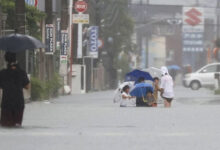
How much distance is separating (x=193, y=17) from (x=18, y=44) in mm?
114667

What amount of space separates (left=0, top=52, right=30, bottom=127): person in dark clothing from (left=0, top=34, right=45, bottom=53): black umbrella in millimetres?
1116

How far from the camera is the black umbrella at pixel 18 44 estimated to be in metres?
18.6

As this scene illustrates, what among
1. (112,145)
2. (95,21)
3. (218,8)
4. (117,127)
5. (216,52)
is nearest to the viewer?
(112,145)

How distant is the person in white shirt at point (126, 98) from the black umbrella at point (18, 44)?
11.3 metres

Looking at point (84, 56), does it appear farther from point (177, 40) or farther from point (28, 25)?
point (177, 40)

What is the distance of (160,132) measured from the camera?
52.7 ft

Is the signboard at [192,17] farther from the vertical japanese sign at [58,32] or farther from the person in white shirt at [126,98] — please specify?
the person in white shirt at [126,98]

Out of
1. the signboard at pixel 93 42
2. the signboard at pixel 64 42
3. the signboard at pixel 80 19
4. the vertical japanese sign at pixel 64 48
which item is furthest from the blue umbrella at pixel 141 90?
the signboard at pixel 93 42

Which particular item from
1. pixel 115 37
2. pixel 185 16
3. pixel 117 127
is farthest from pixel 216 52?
pixel 185 16

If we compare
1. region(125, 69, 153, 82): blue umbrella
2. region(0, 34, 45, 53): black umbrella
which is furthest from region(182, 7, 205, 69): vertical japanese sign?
region(0, 34, 45, 53): black umbrella

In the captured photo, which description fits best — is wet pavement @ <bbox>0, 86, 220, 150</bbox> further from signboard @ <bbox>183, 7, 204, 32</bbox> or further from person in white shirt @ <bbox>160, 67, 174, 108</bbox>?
signboard @ <bbox>183, 7, 204, 32</bbox>

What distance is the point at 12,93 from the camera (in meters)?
17.3

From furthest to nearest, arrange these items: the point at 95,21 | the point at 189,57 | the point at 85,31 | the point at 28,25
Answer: the point at 189,57 → the point at 95,21 → the point at 85,31 → the point at 28,25

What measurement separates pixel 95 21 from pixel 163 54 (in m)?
85.0
